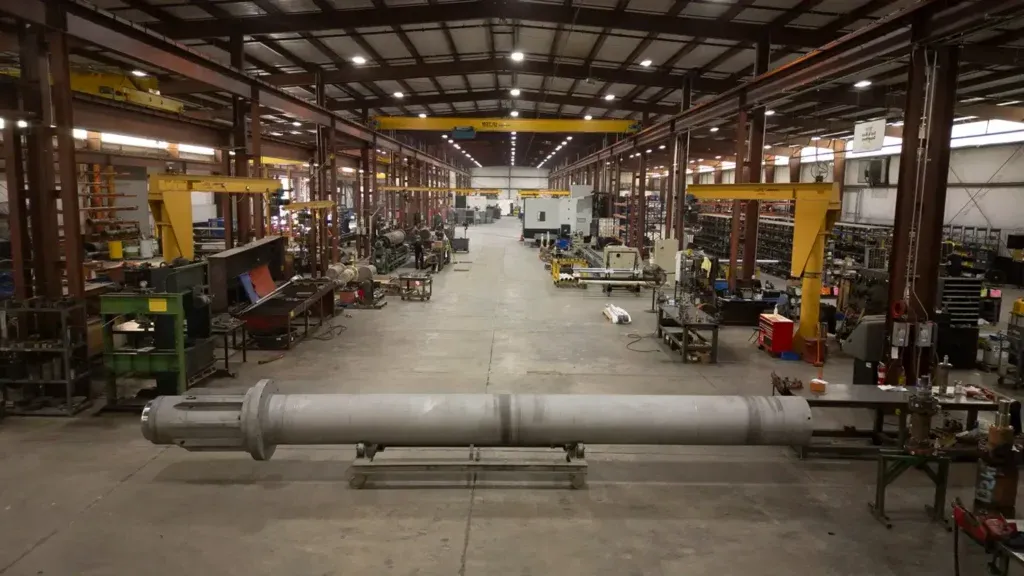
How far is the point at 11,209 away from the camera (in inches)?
284

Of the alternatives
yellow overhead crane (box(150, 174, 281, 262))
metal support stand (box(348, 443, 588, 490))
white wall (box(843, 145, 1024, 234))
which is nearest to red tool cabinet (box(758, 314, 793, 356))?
metal support stand (box(348, 443, 588, 490))

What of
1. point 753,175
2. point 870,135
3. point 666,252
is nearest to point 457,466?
point 870,135

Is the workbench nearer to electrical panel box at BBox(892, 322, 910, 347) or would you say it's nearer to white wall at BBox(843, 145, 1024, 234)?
electrical panel box at BBox(892, 322, 910, 347)

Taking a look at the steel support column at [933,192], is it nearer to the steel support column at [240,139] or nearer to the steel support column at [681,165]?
the steel support column at [681,165]

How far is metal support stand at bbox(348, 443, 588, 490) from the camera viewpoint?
5215mm

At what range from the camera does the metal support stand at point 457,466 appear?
5.21 m

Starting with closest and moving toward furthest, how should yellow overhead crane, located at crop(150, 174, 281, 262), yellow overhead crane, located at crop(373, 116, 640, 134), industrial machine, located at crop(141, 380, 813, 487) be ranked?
industrial machine, located at crop(141, 380, 813, 487), yellow overhead crane, located at crop(150, 174, 281, 262), yellow overhead crane, located at crop(373, 116, 640, 134)

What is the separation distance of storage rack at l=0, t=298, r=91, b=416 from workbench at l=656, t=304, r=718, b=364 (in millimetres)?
8157

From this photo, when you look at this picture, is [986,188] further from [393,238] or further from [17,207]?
[17,207]

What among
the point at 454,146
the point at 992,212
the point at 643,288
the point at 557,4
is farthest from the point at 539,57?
the point at 454,146

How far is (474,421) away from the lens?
5.04 meters

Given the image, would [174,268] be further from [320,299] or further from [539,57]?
[539,57]

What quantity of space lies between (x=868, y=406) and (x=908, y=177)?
117 inches

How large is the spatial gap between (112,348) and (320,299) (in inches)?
191
